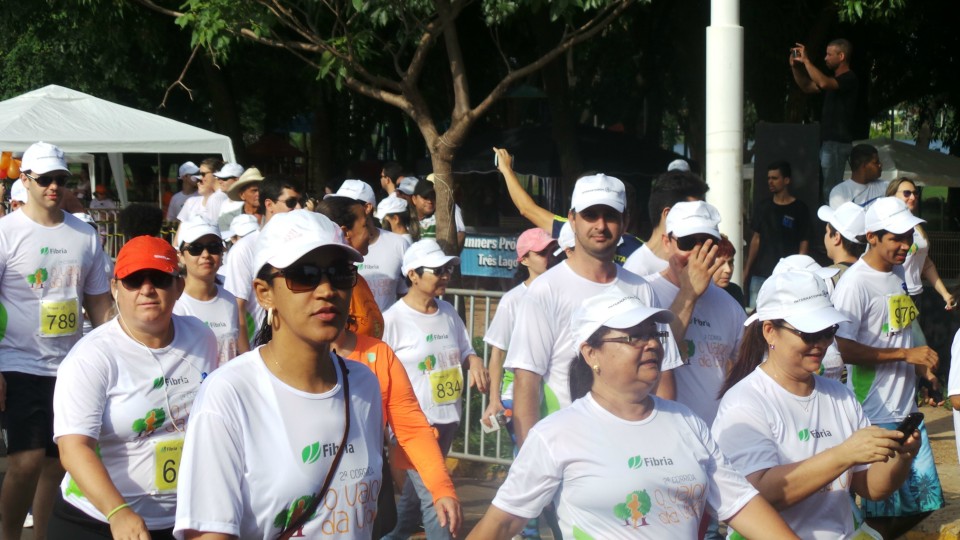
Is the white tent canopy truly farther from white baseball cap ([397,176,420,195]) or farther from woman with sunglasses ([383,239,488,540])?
woman with sunglasses ([383,239,488,540])

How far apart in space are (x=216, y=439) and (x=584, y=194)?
277cm

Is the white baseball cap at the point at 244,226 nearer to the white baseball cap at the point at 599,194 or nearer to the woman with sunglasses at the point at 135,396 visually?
the white baseball cap at the point at 599,194

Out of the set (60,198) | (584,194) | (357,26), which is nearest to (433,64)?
(357,26)

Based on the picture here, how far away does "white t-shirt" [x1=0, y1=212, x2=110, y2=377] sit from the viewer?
7055mm

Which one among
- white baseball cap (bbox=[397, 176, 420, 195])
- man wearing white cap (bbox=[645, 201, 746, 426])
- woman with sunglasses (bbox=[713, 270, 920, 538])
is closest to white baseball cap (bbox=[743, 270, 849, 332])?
woman with sunglasses (bbox=[713, 270, 920, 538])

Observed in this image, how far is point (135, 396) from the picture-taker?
471 centimetres

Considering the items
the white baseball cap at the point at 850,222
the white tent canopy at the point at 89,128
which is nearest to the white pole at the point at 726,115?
the white baseball cap at the point at 850,222

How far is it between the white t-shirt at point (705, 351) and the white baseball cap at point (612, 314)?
1.72 meters

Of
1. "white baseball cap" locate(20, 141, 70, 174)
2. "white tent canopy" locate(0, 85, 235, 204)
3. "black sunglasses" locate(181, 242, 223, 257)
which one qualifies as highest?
"white tent canopy" locate(0, 85, 235, 204)

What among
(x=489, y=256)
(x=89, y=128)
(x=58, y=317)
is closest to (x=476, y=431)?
(x=58, y=317)

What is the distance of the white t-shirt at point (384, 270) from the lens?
332 inches

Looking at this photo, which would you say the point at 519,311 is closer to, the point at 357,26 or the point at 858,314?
the point at 858,314

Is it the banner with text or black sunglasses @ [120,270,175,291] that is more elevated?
black sunglasses @ [120,270,175,291]

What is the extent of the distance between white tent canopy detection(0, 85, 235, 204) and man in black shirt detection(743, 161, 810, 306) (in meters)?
8.12
